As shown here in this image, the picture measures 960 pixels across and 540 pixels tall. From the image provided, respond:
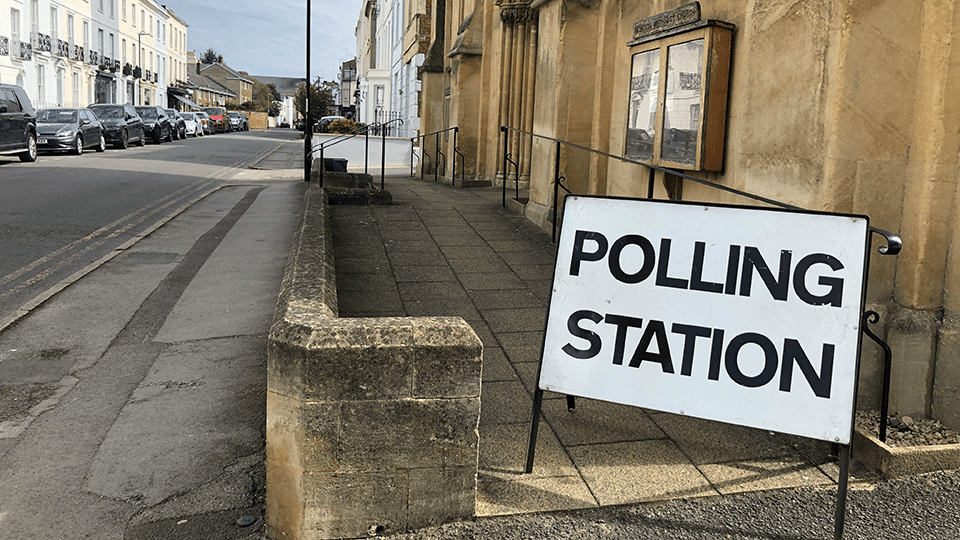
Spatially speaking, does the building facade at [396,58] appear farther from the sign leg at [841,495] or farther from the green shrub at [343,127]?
the sign leg at [841,495]

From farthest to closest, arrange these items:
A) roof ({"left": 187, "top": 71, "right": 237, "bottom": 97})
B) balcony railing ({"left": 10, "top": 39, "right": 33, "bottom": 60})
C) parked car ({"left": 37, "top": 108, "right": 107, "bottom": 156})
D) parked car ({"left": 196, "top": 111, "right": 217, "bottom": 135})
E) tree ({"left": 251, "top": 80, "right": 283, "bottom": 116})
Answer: tree ({"left": 251, "top": 80, "right": 283, "bottom": 116})
roof ({"left": 187, "top": 71, "right": 237, "bottom": 97})
parked car ({"left": 196, "top": 111, "right": 217, "bottom": 135})
balcony railing ({"left": 10, "top": 39, "right": 33, "bottom": 60})
parked car ({"left": 37, "top": 108, "right": 107, "bottom": 156})

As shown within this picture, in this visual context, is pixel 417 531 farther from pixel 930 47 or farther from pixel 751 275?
pixel 930 47

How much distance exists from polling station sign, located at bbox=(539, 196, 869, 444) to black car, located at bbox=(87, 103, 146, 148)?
102ft

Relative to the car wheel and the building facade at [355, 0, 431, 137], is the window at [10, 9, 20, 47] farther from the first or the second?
the car wheel

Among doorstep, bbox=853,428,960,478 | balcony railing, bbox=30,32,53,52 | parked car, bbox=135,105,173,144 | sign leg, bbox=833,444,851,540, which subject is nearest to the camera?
sign leg, bbox=833,444,851,540

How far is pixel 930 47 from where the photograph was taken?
170 inches

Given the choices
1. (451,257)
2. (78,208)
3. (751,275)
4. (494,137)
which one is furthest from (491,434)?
(494,137)

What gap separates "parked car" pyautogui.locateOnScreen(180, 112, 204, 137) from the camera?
47.9 meters

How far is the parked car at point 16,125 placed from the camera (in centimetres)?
2105

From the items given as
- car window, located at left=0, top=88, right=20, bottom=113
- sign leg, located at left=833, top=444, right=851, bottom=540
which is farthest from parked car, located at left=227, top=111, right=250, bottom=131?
sign leg, located at left=833, top=444, right=851, bottom=540

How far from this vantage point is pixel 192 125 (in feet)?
159

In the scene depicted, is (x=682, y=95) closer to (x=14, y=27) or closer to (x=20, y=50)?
(x=20, y=50)

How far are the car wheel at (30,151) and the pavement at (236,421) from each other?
16.3 m

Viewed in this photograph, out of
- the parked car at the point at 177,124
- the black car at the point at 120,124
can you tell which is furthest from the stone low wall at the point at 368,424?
the parked car at the point at 177,124
